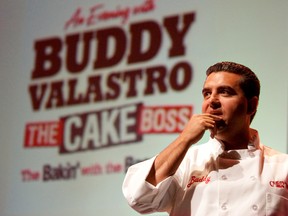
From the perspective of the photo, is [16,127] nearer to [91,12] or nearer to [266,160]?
[91,12]

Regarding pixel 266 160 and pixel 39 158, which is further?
pixel 39 158

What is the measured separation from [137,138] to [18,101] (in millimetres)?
605

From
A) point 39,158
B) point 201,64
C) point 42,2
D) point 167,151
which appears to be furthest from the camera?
point 42,2

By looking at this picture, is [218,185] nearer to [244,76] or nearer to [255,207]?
[255,207]

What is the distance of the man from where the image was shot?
53.3 inches

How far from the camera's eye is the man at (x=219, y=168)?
1.35 metres

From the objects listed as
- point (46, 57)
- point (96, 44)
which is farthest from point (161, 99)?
point (46, 57)

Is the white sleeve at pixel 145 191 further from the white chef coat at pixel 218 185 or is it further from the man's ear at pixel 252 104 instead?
the man's ear at pixel 252 104

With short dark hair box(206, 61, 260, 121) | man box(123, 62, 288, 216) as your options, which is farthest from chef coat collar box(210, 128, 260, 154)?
short dark hair box(206, 61, 260, 121)

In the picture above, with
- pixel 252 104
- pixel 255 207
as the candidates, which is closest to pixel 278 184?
pixel 255 207

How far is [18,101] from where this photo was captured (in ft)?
9.00

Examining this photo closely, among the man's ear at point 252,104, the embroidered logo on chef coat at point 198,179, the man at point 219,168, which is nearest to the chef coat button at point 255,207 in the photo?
the man at point 219,168

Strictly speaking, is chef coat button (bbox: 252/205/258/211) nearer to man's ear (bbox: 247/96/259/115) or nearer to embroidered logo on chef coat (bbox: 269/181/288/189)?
embroidered logo on chef coat (bbox: 269/181/288/189)

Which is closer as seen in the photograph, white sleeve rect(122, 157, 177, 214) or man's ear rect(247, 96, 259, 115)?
white sleeve rect(122, 157, 177, 214)
